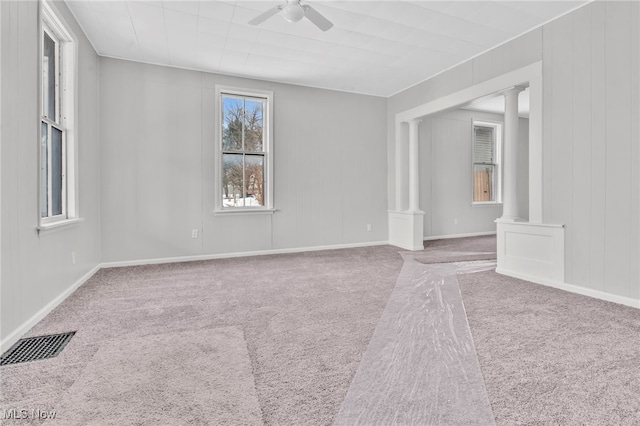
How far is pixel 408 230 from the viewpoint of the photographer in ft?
18.9

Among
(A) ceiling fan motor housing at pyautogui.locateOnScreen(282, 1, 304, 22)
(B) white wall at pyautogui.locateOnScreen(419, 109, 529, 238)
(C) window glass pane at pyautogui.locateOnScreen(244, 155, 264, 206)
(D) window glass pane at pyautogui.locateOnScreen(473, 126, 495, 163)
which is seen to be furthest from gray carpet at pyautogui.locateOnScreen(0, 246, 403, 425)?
(D) window glass pane at pyautogui.locateOnScreen(473, 126, 495, 163)

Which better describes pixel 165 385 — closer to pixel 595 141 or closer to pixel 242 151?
pixel 595 141

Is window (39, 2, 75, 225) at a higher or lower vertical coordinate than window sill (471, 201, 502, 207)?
higher

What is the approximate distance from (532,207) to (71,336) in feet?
14.2

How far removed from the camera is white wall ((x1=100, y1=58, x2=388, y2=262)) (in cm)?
445

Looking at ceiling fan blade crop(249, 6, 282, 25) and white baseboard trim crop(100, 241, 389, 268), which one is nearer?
ceiling fan blade crop(249, 6, 282, 25)

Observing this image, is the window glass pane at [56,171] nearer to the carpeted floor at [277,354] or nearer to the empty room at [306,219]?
the empty room at [306,219]

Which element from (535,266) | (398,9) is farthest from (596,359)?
(398,9)

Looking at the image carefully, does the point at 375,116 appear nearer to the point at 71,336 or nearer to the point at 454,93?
the point at 454,93

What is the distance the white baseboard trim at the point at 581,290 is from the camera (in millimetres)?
2836

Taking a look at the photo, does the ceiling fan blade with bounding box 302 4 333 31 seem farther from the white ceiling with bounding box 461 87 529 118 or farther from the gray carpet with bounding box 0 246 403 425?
the white ceiling with bounding box 461 87 529 118

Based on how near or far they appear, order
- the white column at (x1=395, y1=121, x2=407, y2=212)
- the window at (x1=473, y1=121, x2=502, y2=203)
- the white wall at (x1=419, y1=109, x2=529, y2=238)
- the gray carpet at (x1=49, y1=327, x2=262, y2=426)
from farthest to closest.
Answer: the window at (x1=473, y1=121, x2=502, y2=203) < the white wall at (x1=419, y1=109, x2=529, y2=238) < the white column at (x1=395, y1=121, x2=407, y2=212) < the gray carpet at (x1=49, y1=327, x2=262, y2=426)

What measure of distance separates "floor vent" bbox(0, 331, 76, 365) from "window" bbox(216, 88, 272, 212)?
116 inches

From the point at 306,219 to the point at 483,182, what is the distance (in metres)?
4.41
